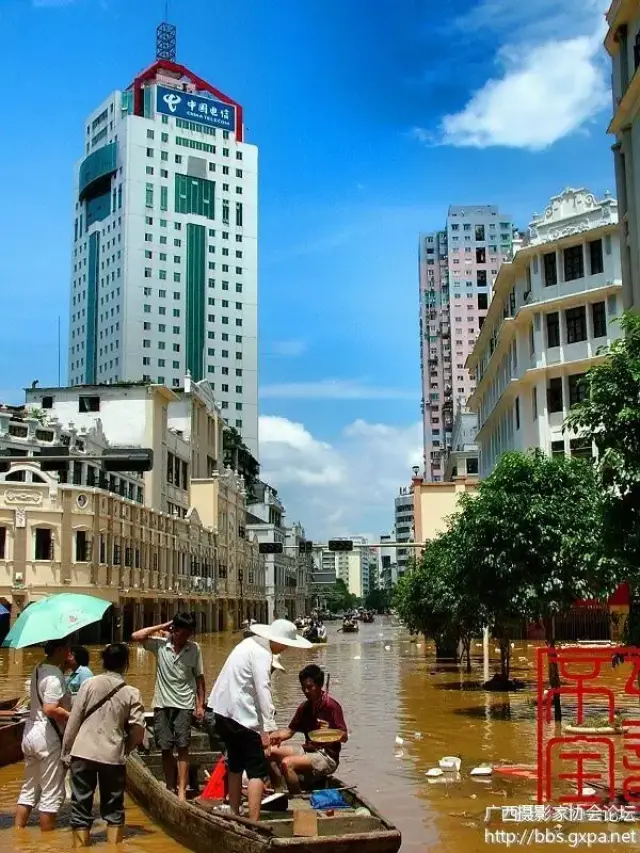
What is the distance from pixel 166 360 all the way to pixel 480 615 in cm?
10633

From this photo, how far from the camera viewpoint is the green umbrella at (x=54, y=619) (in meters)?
8.85

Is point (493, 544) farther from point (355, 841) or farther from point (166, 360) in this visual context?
point (166, 360)

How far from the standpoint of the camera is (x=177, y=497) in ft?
235

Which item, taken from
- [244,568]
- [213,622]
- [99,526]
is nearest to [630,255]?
[99,526]

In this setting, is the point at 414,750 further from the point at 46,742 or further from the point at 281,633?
the point at 46,742

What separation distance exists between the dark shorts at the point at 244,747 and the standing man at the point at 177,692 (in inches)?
61.9

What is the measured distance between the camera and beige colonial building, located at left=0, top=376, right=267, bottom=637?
45.7 meters

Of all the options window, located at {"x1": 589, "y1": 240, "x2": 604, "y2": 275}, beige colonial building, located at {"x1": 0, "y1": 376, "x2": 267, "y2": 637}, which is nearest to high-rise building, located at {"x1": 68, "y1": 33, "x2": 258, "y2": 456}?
beige colonial building, located at {"x1": 0, "y1": 376, "x2": 267, "y2": 637}

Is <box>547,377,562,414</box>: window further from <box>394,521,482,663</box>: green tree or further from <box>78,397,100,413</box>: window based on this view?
<box>78,397,100,413</box>: window

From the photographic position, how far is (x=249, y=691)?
8258 mm

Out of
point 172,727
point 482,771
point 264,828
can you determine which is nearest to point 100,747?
point 172,727

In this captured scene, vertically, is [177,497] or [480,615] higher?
[177,497]

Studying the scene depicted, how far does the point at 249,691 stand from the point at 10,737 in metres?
7.30

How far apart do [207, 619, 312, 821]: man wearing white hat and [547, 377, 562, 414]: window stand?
37.1 metres
